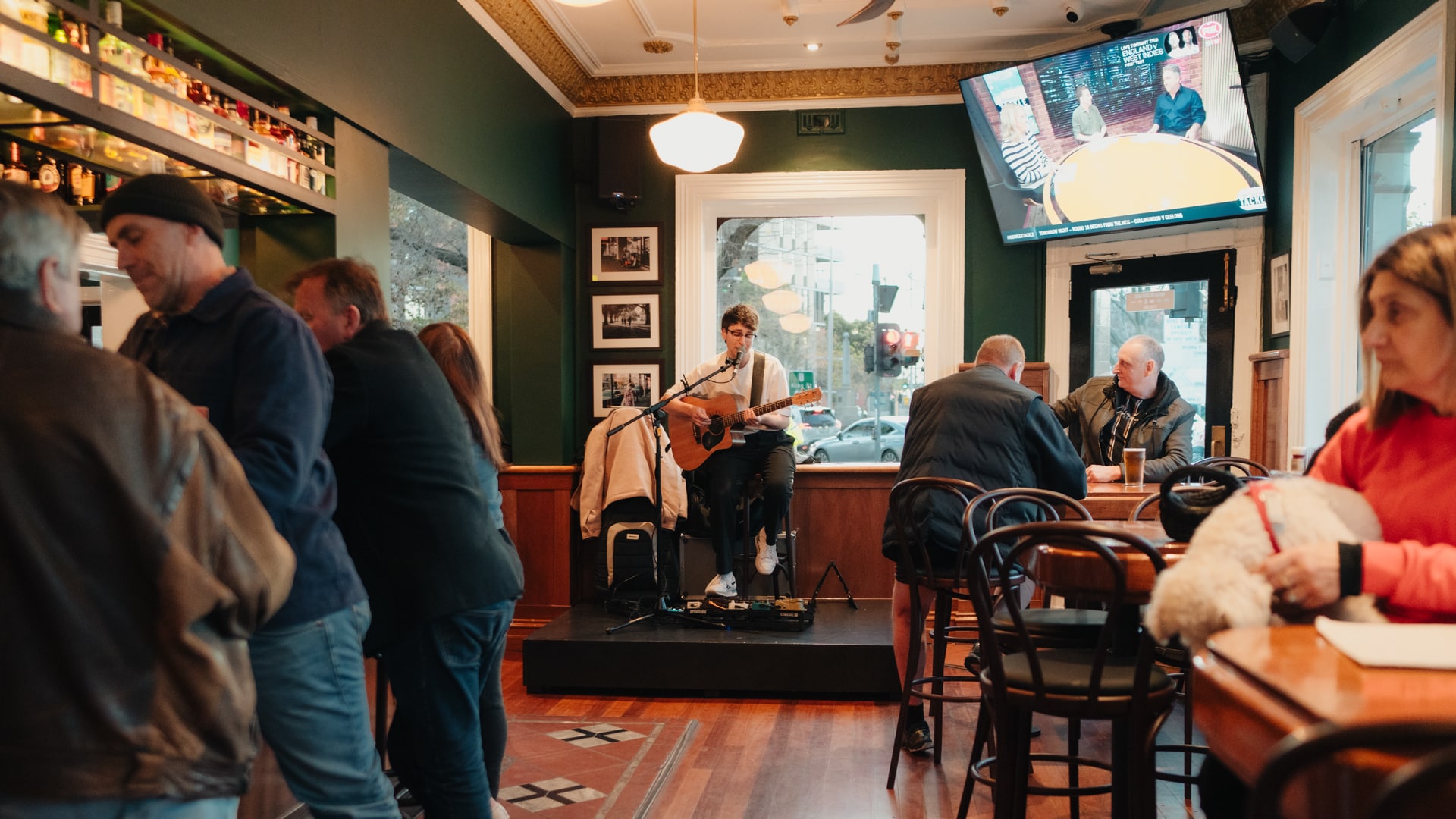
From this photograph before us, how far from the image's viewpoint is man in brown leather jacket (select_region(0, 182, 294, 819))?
3.33 ft

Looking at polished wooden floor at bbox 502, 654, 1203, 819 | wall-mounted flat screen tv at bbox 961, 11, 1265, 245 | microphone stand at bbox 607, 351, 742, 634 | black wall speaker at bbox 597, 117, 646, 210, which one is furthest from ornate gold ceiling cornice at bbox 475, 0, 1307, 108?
polished wooden floor at bbox 502, 654, 1203, 819

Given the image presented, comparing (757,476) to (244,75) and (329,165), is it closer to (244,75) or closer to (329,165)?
(329,165)

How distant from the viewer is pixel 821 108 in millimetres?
6207

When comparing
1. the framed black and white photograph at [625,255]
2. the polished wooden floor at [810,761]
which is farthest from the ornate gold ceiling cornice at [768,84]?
the polished wooden floor at [810,761]

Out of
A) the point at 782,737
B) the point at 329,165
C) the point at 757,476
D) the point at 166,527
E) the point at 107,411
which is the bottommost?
the point at 782,737

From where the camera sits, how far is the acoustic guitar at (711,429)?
4949 millimetres

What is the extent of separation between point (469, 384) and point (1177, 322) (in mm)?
4494

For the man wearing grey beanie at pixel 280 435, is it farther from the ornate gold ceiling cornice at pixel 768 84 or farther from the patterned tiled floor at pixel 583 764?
the ornate gold ceiling cornice at pixel 768 84

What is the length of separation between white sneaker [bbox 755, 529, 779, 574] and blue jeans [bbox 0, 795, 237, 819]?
400 centimetres

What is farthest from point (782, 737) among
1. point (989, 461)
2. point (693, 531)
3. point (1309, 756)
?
point (1309, 756)

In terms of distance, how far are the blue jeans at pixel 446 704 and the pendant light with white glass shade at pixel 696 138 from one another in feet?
10.1

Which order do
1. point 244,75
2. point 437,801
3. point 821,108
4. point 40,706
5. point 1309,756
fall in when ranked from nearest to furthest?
point 1309,756 < point 40,706 < point 437,801 < point 244,75 < point 821,108

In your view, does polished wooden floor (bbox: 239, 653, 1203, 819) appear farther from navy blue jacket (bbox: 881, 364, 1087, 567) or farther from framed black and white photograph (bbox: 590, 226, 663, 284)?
framed black and white photograph (bbox: 590, 226, 663, 284)

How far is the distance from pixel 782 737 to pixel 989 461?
1344 mm
